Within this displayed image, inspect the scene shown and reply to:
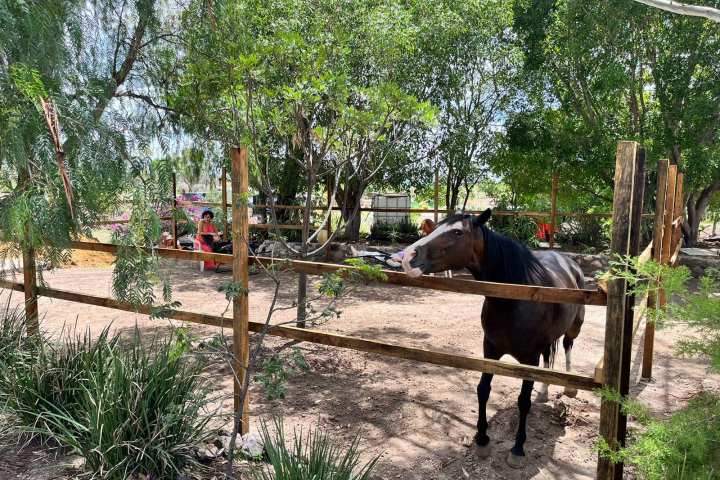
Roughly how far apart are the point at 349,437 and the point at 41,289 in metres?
2.55

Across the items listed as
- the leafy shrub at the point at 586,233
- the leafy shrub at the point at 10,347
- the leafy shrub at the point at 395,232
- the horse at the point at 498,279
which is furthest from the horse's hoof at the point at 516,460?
the leafy shrub at the point at 395,232

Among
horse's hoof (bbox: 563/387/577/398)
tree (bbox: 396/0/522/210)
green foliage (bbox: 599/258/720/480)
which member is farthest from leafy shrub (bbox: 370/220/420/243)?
green foliage (bbox: 599/258/720/480)

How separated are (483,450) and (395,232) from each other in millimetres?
8944

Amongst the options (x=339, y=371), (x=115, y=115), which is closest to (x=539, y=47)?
(x=339, y=371)

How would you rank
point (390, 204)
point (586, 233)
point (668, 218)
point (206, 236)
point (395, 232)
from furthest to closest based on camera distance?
point (390, 204), point (395, 232), point (586, 233), point (206, 236), point (668, 218)

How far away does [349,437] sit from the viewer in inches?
128

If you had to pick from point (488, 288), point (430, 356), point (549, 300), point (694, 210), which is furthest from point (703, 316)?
point (694, 210)

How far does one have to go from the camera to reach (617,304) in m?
2.10

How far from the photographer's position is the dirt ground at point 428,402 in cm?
292

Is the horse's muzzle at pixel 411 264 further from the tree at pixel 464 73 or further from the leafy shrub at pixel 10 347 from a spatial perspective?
the tree at pixel 464 73

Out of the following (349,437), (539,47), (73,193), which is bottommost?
(349,437)

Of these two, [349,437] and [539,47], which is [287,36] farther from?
[539,47]

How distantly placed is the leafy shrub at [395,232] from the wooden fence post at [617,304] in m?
9.41

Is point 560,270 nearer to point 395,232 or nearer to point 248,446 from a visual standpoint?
point 248,446
